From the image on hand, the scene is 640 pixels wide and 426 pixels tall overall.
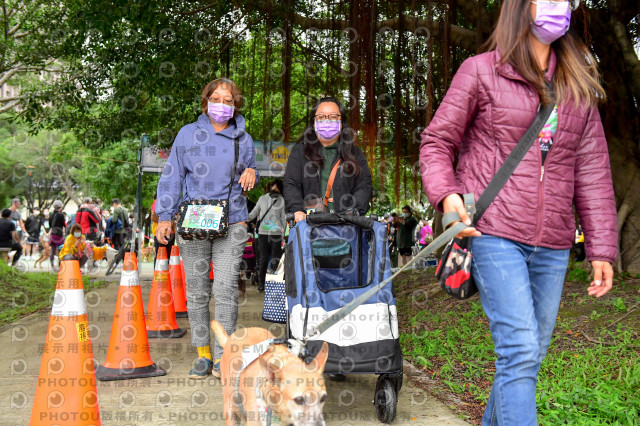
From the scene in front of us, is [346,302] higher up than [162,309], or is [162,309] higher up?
[346,302]

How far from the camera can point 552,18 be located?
2428mm

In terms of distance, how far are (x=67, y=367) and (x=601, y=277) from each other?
2.68 m

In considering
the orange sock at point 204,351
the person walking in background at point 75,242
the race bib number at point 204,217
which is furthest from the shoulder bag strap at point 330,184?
the person walking in background at point 75,242

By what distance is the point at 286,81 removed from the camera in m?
7.93

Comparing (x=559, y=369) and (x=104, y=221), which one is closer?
(x=559, y=369)

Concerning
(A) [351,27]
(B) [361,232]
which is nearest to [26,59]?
(A) [351,27]

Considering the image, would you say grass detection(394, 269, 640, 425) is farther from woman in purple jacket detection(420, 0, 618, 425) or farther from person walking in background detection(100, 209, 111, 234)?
person walking in background detection(100, 209, 111, 234)

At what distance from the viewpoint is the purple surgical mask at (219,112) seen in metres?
4.51

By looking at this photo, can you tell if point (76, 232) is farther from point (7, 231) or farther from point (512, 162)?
point (512, 162)

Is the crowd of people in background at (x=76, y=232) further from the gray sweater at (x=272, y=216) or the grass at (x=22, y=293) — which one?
the gray sweater at (x=272, y=216)

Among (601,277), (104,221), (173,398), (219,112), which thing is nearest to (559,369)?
(601,277)

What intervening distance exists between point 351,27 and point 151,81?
449 cm

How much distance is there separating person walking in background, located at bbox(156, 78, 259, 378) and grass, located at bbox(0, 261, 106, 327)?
150 inches

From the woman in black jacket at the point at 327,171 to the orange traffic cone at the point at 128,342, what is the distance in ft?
4.73
